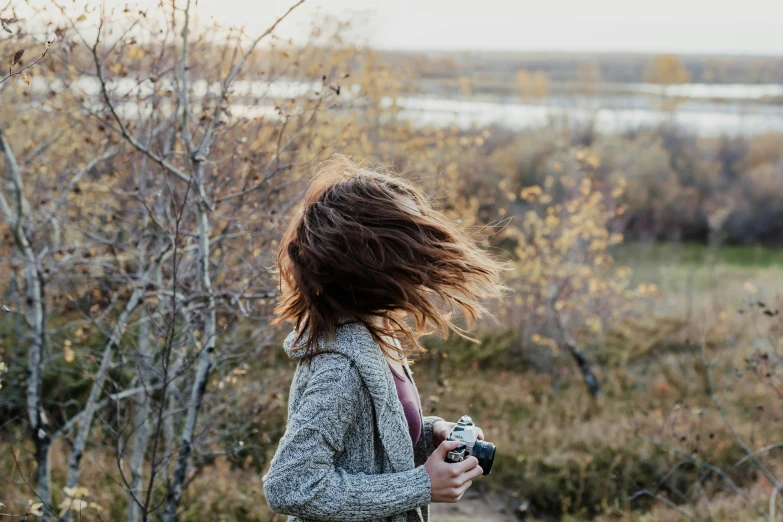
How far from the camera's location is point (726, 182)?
26.0 meters

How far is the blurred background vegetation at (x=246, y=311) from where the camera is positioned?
10.8 feet

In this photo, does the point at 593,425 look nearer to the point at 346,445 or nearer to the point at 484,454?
the point at 484,454

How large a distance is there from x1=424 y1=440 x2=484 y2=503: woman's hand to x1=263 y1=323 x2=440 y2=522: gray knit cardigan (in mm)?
18

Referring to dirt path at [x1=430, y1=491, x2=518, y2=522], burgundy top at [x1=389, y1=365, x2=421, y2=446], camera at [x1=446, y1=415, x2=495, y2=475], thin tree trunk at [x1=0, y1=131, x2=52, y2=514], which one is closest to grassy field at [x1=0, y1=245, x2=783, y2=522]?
dirt path at [x1=430, y1=491, x2=518, y2=522]

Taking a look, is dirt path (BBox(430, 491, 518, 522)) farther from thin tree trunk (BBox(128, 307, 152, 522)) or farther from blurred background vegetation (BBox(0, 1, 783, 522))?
thin tree trunk (BBox(128, 307, 152, 522))

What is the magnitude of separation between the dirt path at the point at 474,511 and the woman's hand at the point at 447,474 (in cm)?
458

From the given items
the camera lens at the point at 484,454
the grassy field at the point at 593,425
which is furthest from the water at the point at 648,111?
the camera lens at the point at 484,454

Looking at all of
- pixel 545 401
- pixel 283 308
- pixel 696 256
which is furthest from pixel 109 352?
pixel 696 256

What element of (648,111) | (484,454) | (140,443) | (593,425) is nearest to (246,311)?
(484,454)

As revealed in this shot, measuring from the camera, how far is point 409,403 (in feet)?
5.71

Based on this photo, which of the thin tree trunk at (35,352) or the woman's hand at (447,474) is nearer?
the woman's hand at (447,474)

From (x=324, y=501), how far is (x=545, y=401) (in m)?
7.38

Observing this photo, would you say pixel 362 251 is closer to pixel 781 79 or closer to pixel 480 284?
pixel 480 284

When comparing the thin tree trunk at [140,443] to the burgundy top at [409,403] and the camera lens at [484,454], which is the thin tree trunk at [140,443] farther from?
the camera lens at [484,454]
